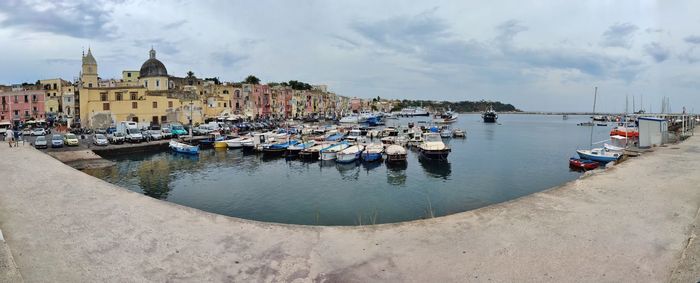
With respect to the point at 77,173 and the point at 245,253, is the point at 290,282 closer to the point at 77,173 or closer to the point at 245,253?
the point at 245,253

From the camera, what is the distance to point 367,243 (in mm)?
10383

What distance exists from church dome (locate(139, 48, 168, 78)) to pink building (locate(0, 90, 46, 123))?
16.7 meters

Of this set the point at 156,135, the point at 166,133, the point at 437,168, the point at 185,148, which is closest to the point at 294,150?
the point at 185,148

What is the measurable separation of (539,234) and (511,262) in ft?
7.30

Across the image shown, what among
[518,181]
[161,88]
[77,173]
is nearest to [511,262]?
[77,173]

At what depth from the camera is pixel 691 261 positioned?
28.0 ft

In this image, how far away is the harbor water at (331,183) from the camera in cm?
2131

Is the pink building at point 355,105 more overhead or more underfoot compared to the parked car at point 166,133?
more overhead

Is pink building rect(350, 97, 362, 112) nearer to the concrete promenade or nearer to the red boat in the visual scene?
the red boat

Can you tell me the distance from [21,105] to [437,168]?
62.2 m

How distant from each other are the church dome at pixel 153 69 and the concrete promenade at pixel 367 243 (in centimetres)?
6545

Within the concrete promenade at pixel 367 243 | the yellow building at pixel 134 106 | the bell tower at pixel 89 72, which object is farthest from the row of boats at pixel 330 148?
the bell tower at pixel 89 72

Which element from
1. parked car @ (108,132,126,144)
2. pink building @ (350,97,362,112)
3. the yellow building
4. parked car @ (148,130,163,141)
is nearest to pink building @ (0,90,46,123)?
the yellow building

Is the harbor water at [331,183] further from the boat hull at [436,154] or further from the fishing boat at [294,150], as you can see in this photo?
the fishing boat at [294,150]
